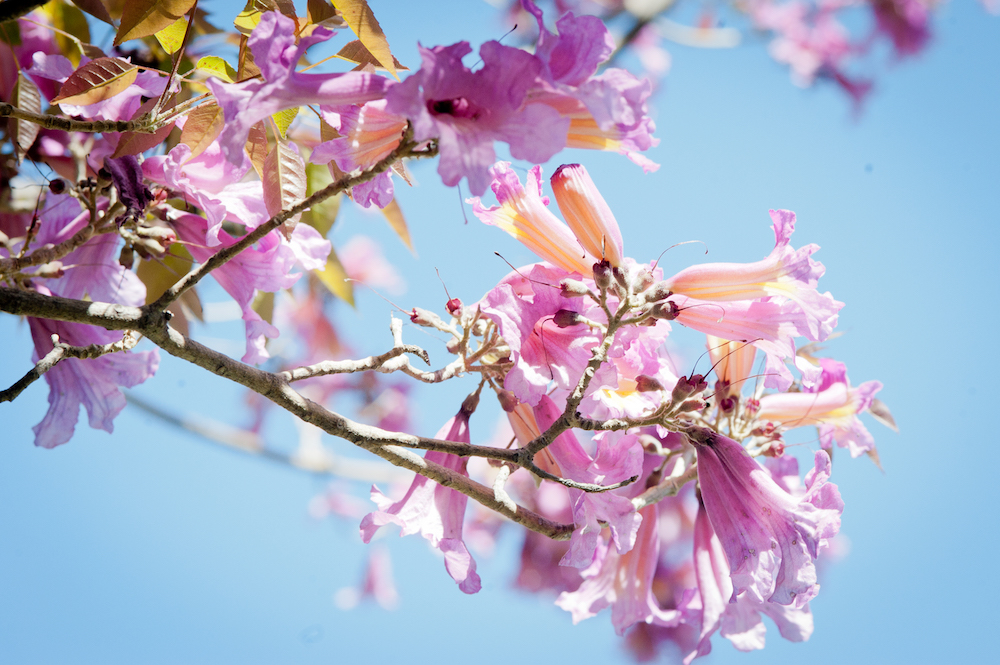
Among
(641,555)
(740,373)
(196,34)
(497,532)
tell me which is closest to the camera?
(740,373)

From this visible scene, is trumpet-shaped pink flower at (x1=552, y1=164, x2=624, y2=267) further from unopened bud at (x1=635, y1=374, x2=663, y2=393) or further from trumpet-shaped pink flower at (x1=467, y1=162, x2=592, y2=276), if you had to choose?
unopened bud at (x1=635, y1=374, x2=663, y2=393)

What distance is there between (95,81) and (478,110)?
673mm

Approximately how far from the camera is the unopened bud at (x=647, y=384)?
1223 mm

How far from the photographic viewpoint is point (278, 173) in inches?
41.8

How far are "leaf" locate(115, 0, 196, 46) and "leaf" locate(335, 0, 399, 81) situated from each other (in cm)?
26

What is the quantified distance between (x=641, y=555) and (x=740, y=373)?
1.62 feet

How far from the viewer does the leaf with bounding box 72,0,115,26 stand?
1281 mm

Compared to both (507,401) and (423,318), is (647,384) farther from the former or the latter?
(423,318)

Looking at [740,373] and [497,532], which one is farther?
[497,532]

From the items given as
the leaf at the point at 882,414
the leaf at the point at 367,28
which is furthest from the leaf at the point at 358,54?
the leaf at the point at 882,414

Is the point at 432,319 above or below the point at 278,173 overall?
below

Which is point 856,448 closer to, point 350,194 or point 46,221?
point 350,194

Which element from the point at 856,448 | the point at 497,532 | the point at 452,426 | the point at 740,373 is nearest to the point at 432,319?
the point at 452,426

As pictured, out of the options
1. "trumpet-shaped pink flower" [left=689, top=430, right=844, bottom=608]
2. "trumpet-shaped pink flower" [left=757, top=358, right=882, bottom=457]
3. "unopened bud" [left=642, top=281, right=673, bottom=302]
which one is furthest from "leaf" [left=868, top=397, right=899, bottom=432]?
"unopened bud" [left=642, top=281, right=673, bottom=302]
